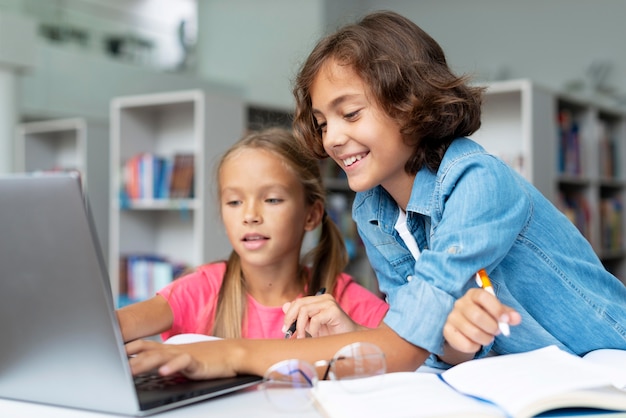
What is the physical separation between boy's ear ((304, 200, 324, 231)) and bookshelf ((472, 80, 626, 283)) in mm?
2101

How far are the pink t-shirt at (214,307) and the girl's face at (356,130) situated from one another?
A: 0.44 meters

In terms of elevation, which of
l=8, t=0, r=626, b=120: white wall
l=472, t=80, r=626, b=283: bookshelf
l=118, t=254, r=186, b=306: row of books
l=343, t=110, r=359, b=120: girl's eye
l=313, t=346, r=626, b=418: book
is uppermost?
l=8, t=0, r=626, b=120: white wall

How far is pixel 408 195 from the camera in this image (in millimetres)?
1277

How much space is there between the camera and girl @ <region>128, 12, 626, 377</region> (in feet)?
3.12

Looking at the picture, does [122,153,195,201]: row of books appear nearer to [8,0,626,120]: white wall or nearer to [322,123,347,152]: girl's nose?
[8,0,626,120]: white wall

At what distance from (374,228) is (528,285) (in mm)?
308

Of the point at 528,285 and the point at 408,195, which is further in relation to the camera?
the point at 408,195

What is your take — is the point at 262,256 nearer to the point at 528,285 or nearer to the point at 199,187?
the point at 528,285

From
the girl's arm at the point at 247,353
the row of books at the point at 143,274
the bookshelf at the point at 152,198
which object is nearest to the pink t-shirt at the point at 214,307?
the girl's arm at the point at 247,353

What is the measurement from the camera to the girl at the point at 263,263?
5.14 feet

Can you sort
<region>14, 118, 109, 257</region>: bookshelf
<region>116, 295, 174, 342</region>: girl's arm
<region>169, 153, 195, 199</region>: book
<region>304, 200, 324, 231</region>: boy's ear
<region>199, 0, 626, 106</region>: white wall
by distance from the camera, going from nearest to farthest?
<region>116, 295, 174, 342</region>: girl's arm
<region>304, 200, 324, 231</region>: boy's ear
<region>169, 153, 195, 199</region>: book
<region>14, 118, 109, 257</region>: bookshelf
<region>199, 0, 626, 106</region>: white wall

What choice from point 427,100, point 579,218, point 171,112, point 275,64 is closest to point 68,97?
point 275,64

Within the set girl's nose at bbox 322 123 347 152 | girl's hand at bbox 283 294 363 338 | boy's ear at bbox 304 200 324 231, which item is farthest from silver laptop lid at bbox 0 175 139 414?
boy's ear at bbox 304 200 324 231

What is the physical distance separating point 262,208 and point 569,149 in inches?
125
